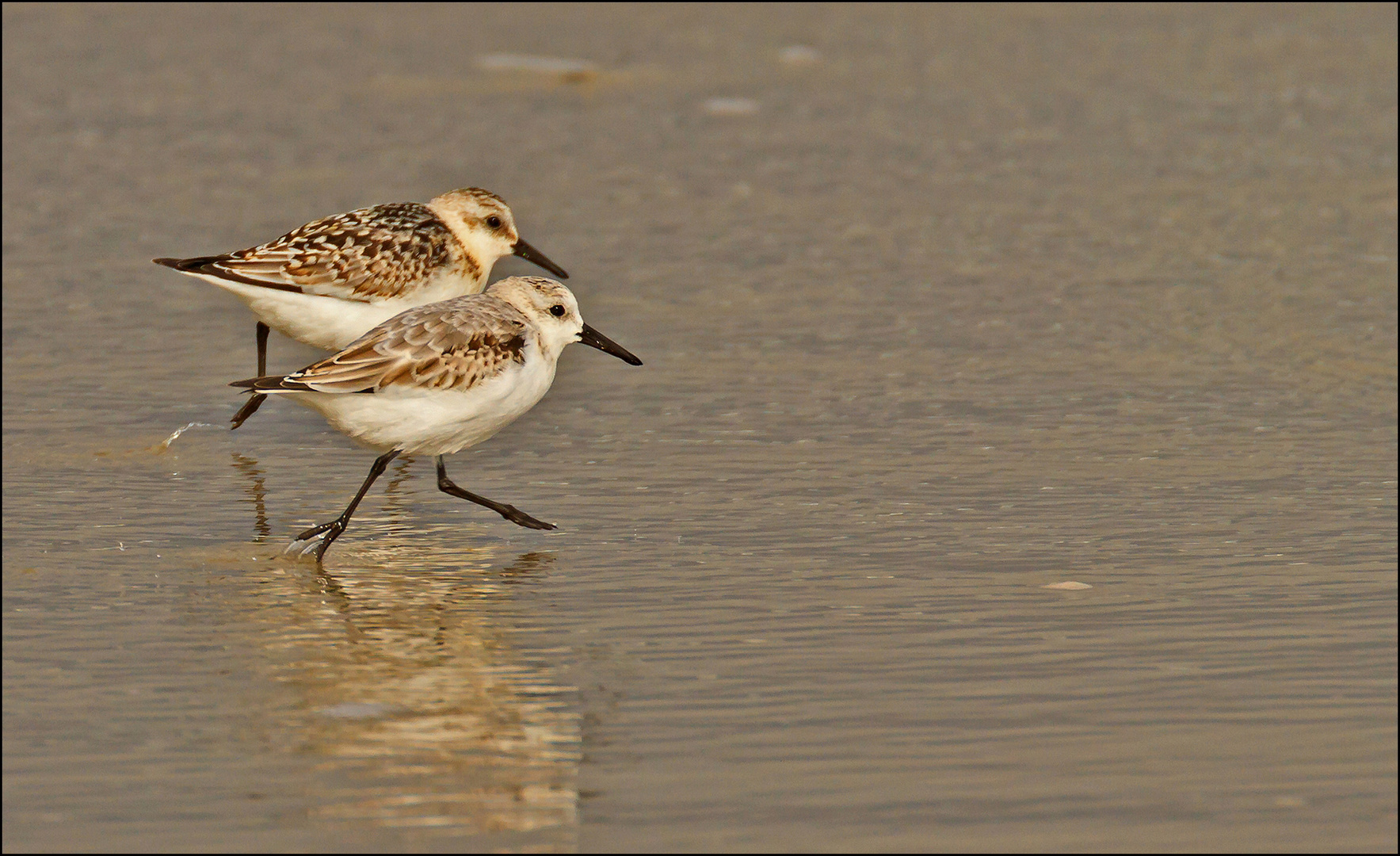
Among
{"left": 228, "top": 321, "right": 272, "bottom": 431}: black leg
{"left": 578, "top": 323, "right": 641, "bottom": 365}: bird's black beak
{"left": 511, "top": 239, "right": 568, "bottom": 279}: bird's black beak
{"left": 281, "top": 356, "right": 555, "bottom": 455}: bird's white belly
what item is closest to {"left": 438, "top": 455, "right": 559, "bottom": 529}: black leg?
{"left": 281, "top": 356, "right": 555, "bottom": 455}: bird's white belly

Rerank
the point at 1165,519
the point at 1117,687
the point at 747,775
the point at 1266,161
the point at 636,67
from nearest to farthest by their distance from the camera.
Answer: the point at 747,775, the point at 1117,687, the point at 1165,519, the point at 1266,161, the point at 636,67

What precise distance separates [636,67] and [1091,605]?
10.3 meters

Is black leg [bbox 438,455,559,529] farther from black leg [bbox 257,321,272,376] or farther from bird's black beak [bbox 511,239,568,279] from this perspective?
bird's black beak [bbox 511,239,568,279]

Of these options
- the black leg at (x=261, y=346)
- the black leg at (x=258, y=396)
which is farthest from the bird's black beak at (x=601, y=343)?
the black leg at (x=261, y=346)

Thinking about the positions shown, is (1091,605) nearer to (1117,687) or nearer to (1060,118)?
(1117,687)

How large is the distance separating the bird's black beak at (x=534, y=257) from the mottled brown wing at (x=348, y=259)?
1.70ft

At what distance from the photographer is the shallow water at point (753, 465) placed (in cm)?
500

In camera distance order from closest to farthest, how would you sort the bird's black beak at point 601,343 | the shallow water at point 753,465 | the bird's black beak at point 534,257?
the shallow water at point 753,465, the bird's black beak at point 601,343, the bird's black beak at point 534,257

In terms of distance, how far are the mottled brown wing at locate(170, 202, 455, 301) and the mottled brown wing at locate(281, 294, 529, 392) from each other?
1.70 metres

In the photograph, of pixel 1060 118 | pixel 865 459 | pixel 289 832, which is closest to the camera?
pixel 289 832

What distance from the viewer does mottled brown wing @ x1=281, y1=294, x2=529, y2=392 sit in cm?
706

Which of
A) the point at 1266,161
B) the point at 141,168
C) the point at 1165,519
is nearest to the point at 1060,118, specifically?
the point at 1266,161

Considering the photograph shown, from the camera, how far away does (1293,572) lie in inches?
262

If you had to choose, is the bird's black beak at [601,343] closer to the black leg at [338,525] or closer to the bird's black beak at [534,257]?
the black leg at [338,525]
